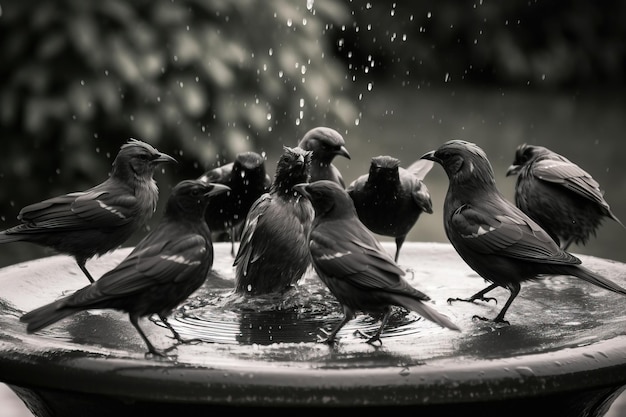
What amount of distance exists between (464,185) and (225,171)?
5.91 ft

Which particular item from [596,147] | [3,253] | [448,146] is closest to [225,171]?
[448,146]

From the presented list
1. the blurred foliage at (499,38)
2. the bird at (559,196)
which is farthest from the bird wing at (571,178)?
the blurred foliage at (499,38)

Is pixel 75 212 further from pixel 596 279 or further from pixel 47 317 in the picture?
pixel 596 279

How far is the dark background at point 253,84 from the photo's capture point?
9.46 m

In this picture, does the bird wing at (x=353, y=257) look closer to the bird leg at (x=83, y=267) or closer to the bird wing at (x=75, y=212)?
the bird wing at (x=75, y=212)

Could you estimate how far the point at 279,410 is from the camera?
3367 mm

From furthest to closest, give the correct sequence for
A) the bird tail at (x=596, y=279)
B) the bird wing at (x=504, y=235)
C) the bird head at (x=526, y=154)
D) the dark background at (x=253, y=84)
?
the dark background at (x=253, y=84)
the bird head at (x=526, y=154)
the bird wing at (x=504, y=235)
the bird tail at (x=596, y=279)

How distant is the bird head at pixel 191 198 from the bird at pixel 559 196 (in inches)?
89.9

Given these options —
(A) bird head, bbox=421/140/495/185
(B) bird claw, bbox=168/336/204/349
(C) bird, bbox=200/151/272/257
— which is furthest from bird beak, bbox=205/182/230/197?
(C) bird, bbox=200/151/272/257

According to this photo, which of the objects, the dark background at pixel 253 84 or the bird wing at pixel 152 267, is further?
the dark background at pixel 253 84

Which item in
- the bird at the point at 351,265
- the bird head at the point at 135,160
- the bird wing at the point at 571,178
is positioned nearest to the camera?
the bird at the point at 351,265

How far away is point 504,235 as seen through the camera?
420cm

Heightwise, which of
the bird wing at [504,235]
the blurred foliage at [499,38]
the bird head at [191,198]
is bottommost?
the blurred foliage at [499,38]

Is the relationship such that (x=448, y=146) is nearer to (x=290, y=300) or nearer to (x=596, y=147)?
(x=290, y=300)
